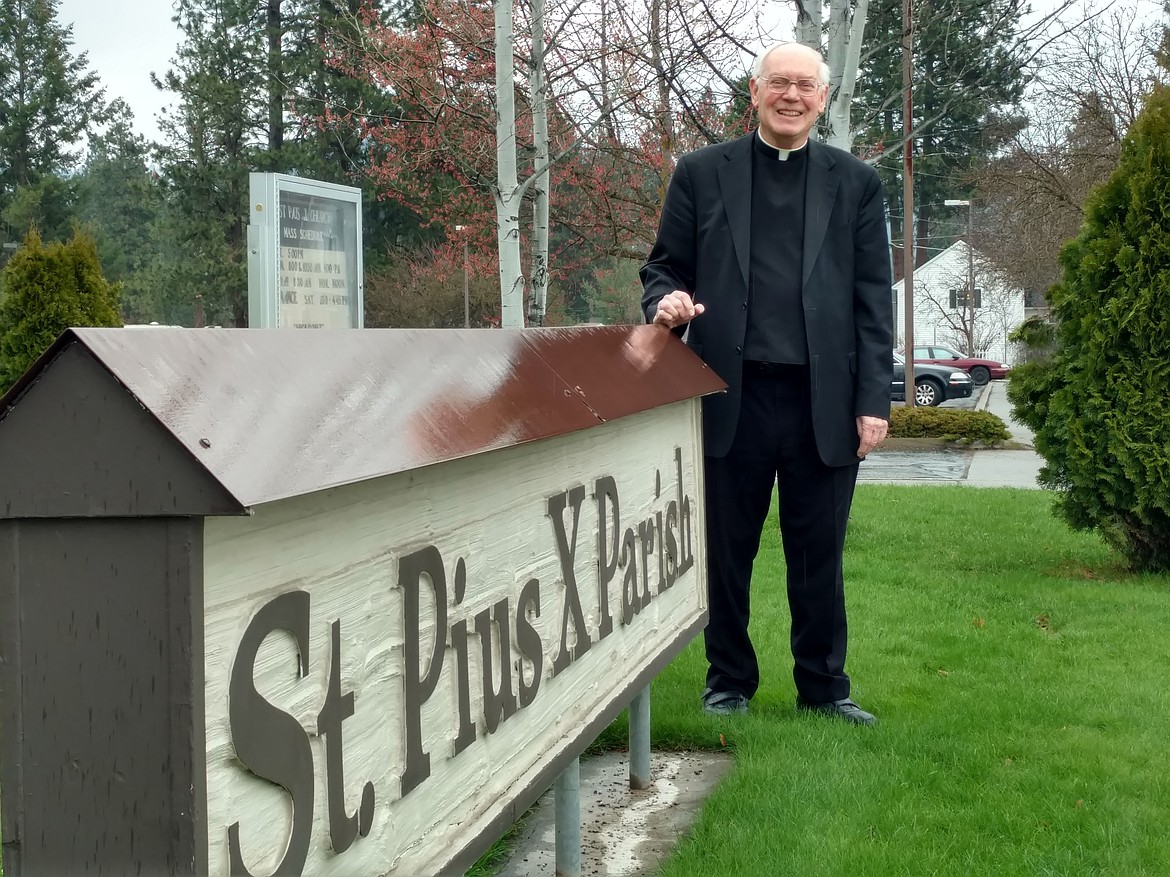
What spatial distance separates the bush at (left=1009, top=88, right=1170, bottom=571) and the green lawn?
48 centimetres

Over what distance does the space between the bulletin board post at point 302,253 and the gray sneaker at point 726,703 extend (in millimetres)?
8046

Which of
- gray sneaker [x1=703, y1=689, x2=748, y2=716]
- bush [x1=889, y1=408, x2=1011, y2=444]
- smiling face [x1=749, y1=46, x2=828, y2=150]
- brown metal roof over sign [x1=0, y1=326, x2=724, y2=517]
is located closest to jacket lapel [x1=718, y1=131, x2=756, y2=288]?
smiling face [x1=749, y1=46, x2=828, y2=150]

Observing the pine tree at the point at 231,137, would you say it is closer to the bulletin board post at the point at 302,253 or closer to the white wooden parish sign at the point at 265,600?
the bulletin board post at the point at 302,253

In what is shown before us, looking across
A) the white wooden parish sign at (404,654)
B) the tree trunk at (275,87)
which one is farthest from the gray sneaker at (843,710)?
the tree trunk at (275,87)

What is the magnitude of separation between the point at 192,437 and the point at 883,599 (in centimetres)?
516

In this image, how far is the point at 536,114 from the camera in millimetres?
8094

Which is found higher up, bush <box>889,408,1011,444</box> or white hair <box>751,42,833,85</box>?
white hair <box>751,42,833,85</box>

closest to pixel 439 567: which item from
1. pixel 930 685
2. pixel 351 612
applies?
pixel 351 612

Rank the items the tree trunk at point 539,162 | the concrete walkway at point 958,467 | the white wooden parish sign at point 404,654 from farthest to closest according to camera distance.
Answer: the concrete walkway at point 958,467
the tree trunk at point 539,162
the white wooden parish sign at point 404,654

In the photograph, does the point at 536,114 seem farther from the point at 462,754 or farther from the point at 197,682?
the point at 197,682

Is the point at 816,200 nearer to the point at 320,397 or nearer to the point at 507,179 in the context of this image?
the point at 320,397

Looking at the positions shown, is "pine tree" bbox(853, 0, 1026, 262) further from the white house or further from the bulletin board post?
the bulletin board post

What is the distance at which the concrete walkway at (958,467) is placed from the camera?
13.1m

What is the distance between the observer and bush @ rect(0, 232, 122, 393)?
12055mm
